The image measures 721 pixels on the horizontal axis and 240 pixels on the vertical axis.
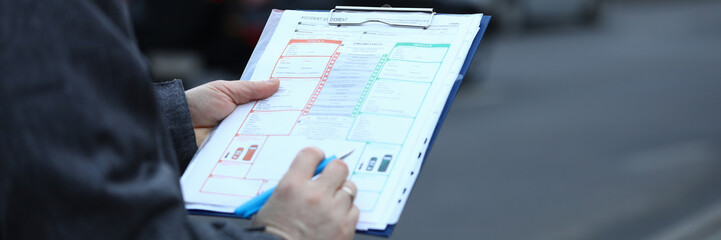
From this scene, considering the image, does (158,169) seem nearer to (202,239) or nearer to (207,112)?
(202,239)

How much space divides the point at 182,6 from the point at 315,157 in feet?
26.3

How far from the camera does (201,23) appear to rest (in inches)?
350

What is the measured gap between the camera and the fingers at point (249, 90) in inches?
64.7

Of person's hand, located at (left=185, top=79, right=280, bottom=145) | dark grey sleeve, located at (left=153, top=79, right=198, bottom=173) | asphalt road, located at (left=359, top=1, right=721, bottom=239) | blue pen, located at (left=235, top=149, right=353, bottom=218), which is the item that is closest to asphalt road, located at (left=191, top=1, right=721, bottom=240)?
asphalt road, located at (left=359, top=1, right=721, bottom=239)

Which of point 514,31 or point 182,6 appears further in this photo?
point 514,31

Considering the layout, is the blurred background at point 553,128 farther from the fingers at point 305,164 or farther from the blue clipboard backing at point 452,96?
the fingers at point 305,164

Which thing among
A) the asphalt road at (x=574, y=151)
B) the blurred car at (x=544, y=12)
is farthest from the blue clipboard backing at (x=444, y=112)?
the blurred car at (x=544, y=12)

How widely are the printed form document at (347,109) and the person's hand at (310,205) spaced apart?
0.21 ft

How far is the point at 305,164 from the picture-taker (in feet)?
4.18

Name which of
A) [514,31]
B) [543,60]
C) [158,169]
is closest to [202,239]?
[158,169]

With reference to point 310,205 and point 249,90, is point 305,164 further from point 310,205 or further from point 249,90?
point 249,90

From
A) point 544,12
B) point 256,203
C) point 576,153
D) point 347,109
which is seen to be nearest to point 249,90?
point 347,109

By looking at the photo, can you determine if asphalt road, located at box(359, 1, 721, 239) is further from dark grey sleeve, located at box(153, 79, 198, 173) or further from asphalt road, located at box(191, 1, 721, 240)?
dark grey sleeve, located at box(153, 79, 198, 173)

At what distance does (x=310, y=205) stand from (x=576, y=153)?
525 cm
